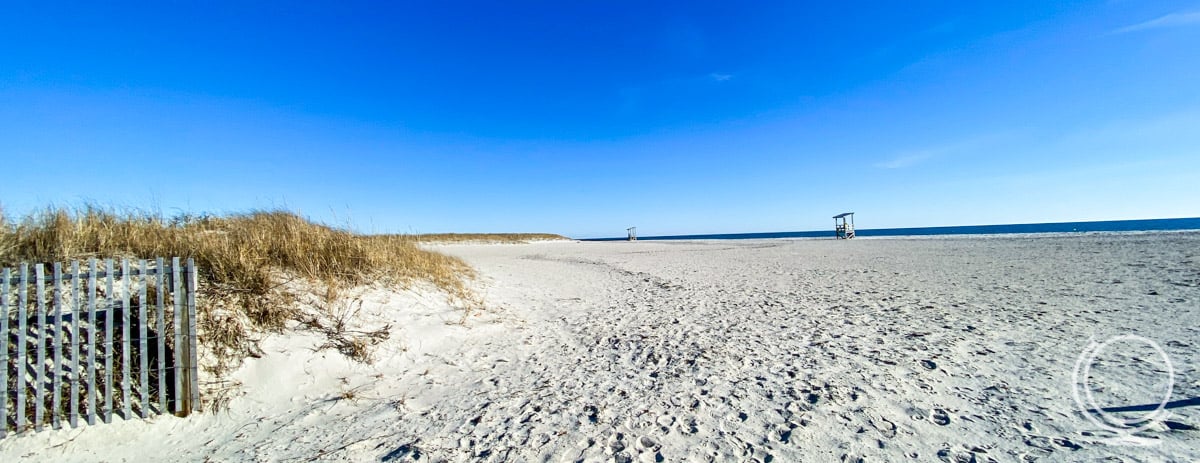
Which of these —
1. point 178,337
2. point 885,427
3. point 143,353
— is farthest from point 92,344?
point 885,427

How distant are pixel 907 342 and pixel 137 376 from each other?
8.34m

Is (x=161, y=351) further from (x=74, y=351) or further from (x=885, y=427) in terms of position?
(x=885, y=427)

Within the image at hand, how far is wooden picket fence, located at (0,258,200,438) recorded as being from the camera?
325cm

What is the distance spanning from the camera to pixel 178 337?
3.65 meters

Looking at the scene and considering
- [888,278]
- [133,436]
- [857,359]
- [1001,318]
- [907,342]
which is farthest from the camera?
[888,278]

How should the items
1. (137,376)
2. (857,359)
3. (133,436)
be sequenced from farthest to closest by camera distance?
(857,359) < (137,376) < (133,436)

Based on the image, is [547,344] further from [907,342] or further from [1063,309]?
[1063,309]

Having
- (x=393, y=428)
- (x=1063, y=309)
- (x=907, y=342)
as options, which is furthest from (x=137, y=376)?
(x=1063, y=309)

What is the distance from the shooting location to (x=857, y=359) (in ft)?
15.5

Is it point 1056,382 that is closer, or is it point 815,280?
point 1056,382

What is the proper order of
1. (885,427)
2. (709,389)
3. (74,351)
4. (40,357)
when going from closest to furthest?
(885,427) < (40,357) < (74,351) < (709,389)

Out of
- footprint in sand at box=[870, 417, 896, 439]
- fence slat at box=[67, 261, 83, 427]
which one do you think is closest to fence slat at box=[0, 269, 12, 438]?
fence slat at box=[67, 261, 83, 427]
